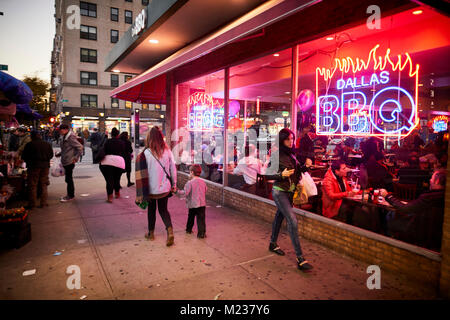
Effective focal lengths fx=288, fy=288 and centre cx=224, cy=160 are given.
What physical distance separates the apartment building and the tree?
4.03 meters

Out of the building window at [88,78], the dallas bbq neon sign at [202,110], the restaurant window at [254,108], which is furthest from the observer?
the building window at [88,78]

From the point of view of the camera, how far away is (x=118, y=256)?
4258 mm

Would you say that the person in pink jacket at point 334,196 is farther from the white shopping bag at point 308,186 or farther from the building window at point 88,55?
the building window at point 88,55

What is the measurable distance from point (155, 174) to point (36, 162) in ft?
12.4

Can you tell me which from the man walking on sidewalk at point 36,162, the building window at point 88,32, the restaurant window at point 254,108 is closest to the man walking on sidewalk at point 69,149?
the man walking on sidewalk at point 36,162

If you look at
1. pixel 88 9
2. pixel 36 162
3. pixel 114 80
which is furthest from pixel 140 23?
pixel 88 9

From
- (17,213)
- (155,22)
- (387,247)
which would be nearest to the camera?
(387,247)

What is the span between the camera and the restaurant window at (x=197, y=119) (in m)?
9.21

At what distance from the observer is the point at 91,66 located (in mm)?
38469

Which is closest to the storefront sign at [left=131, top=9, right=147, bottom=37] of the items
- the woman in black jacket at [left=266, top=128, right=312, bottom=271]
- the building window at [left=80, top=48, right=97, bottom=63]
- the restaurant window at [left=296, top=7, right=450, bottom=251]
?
the restaurant window at [left=296, top=7, right=450, bottom=251]

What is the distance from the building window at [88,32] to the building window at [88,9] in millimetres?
1618

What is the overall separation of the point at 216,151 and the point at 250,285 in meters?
5.73
